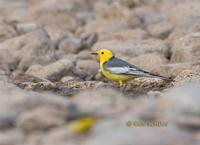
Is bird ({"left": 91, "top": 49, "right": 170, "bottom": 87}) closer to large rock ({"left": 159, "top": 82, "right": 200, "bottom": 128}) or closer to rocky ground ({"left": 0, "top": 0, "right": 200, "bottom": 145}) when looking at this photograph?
rocky ground ({"left": 0, "top": 0, "right": 200, "bottom": 145})

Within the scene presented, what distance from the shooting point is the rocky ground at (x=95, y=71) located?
973 centimetres

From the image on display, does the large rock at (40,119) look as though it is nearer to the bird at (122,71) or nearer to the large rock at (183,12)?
the bird at (122,71)

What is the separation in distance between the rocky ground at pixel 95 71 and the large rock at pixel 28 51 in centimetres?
3

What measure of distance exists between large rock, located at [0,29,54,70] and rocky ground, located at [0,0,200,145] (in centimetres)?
3

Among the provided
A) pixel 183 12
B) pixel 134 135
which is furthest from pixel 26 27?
pixel 134 135

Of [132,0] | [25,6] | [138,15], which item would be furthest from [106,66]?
[25,6]

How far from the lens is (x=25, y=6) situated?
37031 millimetres

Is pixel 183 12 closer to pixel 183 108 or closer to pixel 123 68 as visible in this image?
pixel 123 68

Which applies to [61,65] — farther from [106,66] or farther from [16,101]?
[16,101]

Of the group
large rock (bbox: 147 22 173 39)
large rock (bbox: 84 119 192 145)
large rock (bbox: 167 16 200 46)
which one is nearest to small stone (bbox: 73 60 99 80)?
large rock (bbox: 167 16 200 46)

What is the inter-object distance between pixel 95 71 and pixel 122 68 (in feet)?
18.5

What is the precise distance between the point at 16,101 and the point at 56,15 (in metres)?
22.3

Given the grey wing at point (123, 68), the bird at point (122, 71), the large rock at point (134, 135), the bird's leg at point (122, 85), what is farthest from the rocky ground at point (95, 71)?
the grey wing at point (123, 68)

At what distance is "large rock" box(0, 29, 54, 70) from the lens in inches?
955
